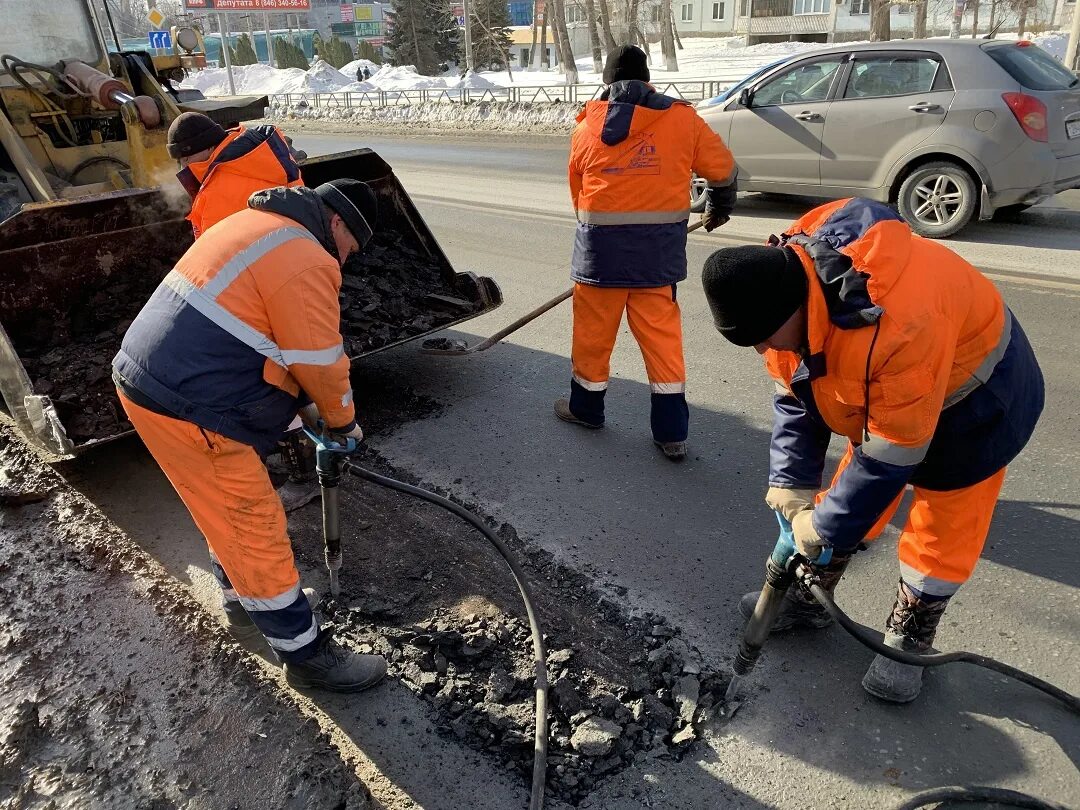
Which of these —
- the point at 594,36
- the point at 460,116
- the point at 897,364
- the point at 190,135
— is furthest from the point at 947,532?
the point at 594,36

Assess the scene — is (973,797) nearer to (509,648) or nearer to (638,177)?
(509,648)

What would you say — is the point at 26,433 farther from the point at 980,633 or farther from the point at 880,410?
the point at 980,633

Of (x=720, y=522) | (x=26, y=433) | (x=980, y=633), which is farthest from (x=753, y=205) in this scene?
(x=26, y=433)

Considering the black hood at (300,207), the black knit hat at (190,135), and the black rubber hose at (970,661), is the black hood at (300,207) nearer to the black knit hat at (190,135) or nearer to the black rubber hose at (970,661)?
the black knit hat at (190,135)

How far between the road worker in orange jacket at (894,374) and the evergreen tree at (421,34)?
40.9 meters

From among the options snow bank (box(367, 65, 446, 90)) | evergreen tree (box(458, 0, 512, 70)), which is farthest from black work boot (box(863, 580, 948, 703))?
evergreen tree (box(458, 0, 512, 70))

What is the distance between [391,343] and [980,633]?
324cm

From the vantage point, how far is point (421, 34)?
39000 millimetres

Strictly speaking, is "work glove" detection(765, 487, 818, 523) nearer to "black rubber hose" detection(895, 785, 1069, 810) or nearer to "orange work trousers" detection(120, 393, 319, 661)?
"black rubber hose" detection(895, 785, 1069, 810)

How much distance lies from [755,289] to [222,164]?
109 inches

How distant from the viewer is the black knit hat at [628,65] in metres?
3.69

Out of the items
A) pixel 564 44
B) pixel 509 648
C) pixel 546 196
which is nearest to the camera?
pixel 509 648

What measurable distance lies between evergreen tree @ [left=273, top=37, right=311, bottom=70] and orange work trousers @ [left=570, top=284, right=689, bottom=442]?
43584 millimetres

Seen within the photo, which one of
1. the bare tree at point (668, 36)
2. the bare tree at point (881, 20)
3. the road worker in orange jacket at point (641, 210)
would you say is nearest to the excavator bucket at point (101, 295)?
the road worker in orange jacket at point (641, 210)
